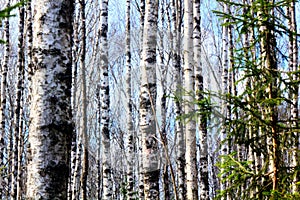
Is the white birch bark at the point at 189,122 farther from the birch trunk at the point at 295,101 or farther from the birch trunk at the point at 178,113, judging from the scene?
the birch trunk at the point at 178,113

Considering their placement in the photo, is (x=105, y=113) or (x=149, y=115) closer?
(x=149, y=115)

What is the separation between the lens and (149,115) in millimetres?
6160

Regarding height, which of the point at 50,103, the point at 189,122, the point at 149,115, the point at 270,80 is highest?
the point at 270,80

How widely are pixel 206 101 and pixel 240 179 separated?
0.61 metres

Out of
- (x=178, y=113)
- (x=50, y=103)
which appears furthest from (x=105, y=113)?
(x=50, y=103)

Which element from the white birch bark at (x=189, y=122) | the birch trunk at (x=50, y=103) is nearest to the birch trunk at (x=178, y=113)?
the white birch bark at (x=189, y=122)

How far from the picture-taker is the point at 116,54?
2369 cm

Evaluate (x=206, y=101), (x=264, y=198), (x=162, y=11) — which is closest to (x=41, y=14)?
(x=206, y=101)

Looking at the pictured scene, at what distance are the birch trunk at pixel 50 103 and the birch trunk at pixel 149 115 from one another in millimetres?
2355

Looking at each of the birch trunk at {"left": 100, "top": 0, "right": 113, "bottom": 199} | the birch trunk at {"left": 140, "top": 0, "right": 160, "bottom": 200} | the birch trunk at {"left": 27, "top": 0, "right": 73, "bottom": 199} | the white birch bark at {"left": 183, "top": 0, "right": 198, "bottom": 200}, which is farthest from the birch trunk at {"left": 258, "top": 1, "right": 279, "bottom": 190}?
the birch trunk at {"left": 100, "top": 0, "right": 113, "bottom": 199}

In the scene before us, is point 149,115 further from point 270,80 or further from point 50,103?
point 270,80

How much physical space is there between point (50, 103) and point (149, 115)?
9.75 ft

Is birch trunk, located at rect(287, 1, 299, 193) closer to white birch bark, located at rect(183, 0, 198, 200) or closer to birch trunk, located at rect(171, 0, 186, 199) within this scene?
white birch bark, located at rect(183, 0, 198, 200)

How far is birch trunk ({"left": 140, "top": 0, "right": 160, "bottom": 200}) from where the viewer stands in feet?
19.5
